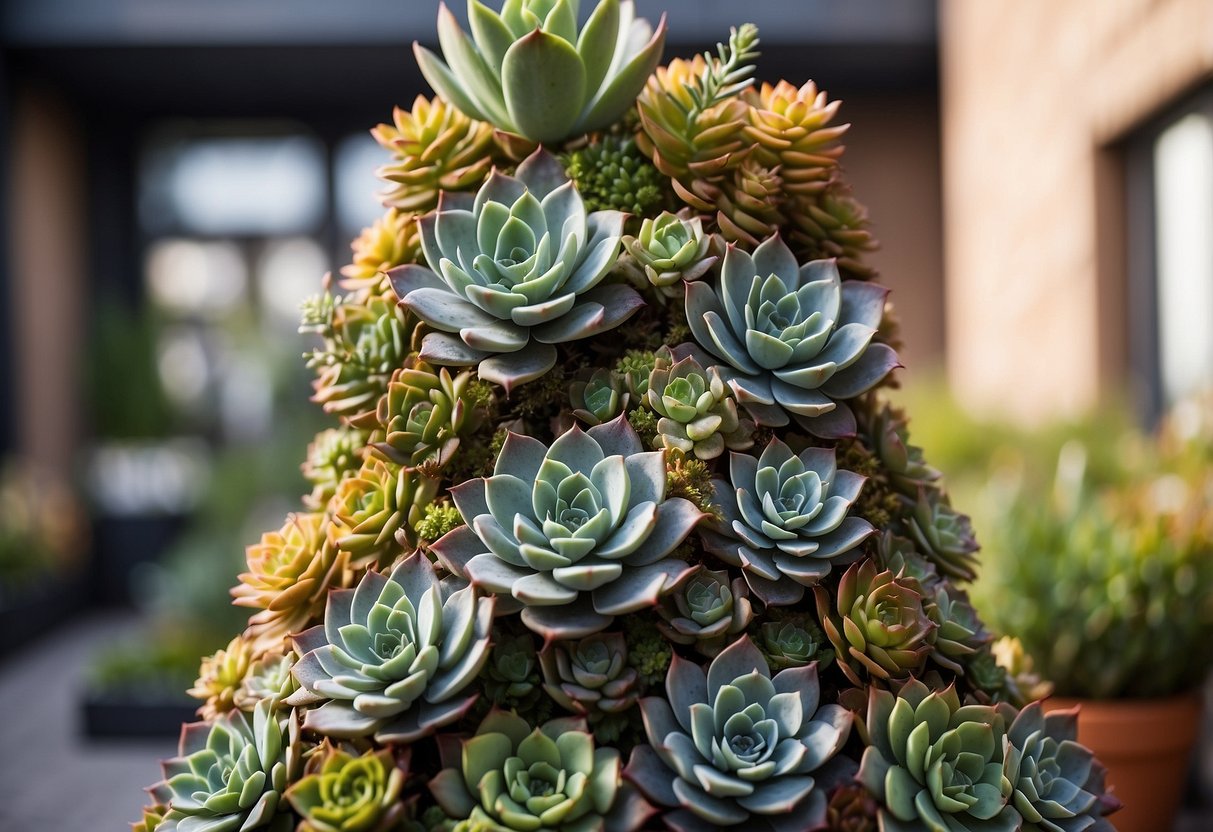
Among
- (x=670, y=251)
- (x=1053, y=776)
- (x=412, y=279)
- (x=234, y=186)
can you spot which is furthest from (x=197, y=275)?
(x=1053, y=776)

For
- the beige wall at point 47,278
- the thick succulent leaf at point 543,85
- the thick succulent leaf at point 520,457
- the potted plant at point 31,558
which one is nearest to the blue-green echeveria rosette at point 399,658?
the thick succulent leaf at point 520,457

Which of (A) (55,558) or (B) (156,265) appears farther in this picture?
(B) (156,265)

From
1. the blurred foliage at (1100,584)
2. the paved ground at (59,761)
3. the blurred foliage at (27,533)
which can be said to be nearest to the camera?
the blurred foliage at (1100,584)

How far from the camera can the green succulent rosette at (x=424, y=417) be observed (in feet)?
3.17

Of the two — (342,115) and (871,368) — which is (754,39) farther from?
(342,115)

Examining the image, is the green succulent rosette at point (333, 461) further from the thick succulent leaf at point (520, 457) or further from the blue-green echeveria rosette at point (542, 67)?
the blue-green echeveria rosette at point (542, 67)

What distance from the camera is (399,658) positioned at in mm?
845

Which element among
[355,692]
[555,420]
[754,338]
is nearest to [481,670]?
[355,692]

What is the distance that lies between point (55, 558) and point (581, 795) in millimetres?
6730

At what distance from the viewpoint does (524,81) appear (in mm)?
1018

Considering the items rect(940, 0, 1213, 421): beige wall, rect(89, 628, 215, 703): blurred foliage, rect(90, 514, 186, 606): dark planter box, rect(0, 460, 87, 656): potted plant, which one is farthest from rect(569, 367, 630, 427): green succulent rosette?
A: rect(90, 514, 186, 606): dark planter box

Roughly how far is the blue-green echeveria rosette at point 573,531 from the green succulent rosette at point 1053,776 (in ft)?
1.19

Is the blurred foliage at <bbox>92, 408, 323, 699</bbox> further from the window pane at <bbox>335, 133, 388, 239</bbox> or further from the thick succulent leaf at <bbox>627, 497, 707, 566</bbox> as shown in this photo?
the thick succulent leaf at <bbox>627, 497, 707, 566</bbox>

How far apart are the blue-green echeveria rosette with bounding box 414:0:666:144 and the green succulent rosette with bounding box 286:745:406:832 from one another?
2.04 ft
